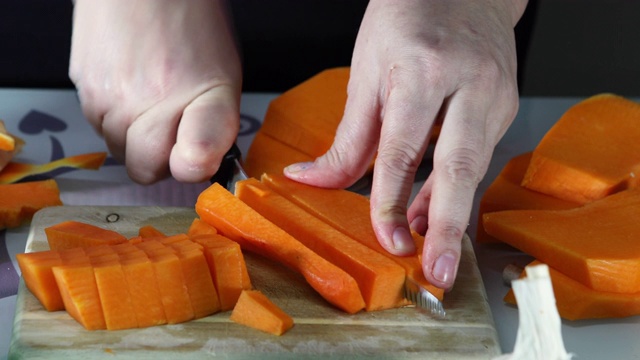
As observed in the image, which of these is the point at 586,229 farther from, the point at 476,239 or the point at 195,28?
the point at 195,28

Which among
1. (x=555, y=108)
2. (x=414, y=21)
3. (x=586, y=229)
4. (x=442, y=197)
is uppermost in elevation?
(x=414, y=21)

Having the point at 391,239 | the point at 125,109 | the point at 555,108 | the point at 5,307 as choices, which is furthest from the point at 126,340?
the point at 555,108

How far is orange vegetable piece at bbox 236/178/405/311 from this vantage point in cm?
182

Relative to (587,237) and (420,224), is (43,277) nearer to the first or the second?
(420,224)

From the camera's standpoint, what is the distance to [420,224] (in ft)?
6.77

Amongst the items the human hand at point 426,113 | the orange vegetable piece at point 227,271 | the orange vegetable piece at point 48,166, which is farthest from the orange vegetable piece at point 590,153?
the orange vegetable piece at point 48,166

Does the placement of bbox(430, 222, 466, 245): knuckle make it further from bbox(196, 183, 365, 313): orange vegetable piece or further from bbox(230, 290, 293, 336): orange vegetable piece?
bbox(230, 290, 293, 336): orange vegetable piece

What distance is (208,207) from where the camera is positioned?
2.02 metres

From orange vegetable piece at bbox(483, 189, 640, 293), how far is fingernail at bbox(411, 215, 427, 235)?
0.18 metres

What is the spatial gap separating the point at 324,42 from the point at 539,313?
171cm

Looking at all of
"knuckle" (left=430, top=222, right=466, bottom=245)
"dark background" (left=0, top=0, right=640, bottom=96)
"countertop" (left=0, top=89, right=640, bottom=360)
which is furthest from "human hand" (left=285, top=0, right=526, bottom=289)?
"dark background" (left=0, top=0, right=640, bottom=96)

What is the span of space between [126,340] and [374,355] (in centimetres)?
44

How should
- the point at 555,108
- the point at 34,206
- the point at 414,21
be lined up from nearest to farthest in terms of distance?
the point at 414,21
the point at 34,206
the point at 555,108

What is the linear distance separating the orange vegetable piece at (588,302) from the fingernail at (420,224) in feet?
0.94
